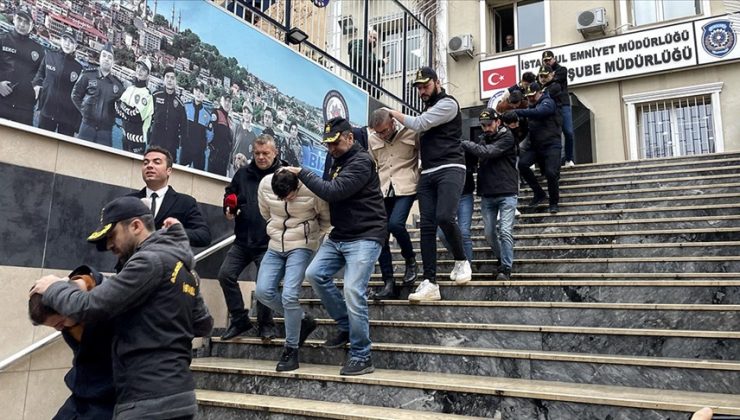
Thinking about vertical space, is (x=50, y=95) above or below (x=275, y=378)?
above

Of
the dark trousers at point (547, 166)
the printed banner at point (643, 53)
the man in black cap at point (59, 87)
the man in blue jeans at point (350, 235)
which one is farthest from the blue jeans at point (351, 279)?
the printed banner at point (643, 53)

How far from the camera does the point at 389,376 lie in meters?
3.55

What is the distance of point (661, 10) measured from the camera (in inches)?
437

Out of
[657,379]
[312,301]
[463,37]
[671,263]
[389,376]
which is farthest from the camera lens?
[463,37]

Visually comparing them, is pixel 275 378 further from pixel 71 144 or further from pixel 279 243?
pixel 71 144

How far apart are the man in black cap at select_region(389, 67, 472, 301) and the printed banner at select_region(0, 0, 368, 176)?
2.13 metres

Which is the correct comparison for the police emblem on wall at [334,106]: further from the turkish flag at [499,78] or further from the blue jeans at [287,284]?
the turkish flag at [499,78]

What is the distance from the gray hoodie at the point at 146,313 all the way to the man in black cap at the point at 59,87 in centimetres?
253

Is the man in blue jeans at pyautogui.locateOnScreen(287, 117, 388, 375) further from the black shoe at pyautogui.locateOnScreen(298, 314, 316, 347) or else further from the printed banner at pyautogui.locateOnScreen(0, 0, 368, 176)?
the printed banner at pyautogui.locateOnScreen(0, 0, 368, 176)

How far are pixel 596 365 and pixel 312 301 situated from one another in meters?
2.54

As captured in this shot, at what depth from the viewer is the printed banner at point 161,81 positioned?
4.10 metres

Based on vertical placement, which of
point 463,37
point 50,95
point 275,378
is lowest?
point 275,378

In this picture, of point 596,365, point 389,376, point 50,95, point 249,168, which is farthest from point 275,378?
point 50,95

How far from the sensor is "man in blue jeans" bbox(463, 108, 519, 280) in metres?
5.02
